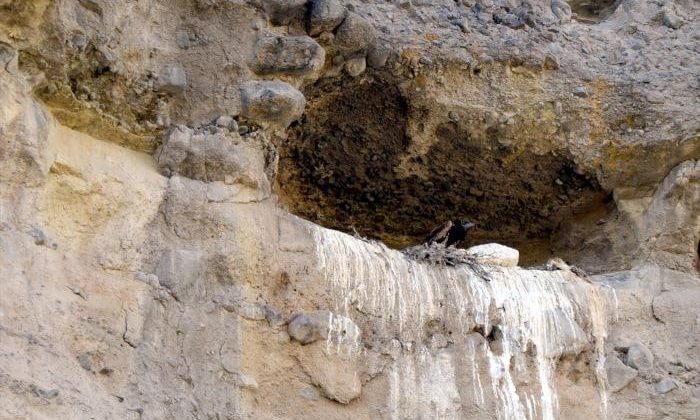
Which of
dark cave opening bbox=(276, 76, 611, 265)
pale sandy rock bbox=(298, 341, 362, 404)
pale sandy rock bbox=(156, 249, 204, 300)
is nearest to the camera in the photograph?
pale sandy rock bbox=(156, 249, 204, 300)

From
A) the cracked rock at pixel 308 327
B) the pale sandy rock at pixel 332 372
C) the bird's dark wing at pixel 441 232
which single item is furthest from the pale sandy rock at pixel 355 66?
the pale sandy rock at pixel 332 372

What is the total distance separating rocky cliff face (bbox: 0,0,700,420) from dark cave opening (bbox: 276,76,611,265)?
0.06 feet

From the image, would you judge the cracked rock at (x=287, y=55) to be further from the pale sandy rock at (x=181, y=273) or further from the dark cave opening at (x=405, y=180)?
the pale sandy rock at (x=181, y=273)

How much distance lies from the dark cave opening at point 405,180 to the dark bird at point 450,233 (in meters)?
0.36

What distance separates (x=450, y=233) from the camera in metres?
7.58

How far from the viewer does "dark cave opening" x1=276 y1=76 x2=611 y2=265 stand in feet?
24.1

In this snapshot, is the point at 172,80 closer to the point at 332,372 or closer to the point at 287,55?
the point at 287,55

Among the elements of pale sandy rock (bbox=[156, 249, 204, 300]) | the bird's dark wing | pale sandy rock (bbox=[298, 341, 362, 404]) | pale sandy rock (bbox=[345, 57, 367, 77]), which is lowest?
pale sandy rock (bbox=[298, 341, 362, 404])

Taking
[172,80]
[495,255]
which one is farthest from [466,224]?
[172,80]

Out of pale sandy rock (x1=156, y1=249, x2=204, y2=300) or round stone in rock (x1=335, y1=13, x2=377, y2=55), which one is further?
round stone in rock (x1=335, y1=13, x2=377, y2=55)

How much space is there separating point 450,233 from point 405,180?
523 mm

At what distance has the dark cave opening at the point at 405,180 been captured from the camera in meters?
7.35

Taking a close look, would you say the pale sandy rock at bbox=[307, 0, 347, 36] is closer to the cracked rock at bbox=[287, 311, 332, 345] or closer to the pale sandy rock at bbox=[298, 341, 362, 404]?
the cracked rock at bbox=[287, 311, 332, 345]

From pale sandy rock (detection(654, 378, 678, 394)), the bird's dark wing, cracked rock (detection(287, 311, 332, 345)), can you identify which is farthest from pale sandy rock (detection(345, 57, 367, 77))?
pale sandy rock (detection(654, 378, 678, 394))
